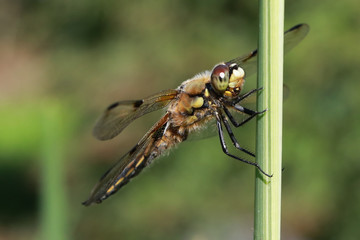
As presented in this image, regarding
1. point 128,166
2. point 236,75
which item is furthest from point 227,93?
point 128,166

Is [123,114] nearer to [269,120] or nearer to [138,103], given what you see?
[138,103]

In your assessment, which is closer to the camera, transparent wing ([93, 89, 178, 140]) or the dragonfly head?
the dragonfly head

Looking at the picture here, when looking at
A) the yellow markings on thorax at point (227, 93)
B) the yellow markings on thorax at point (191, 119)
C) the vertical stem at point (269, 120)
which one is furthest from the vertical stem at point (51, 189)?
the vertical stem at point (269, 120)

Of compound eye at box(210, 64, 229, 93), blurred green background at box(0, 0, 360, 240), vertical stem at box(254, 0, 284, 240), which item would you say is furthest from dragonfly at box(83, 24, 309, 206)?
vertical stem at box(254, 0, 284, 240)

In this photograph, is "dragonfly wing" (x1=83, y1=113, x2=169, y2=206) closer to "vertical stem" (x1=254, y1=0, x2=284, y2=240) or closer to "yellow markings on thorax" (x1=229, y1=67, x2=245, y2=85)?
"yellow markings on thorax" (x1=229, y1=67, x2=245, y2=85)

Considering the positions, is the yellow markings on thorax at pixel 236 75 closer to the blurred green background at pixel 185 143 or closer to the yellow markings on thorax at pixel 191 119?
the yellow markings on thorax at pixel 191 119
